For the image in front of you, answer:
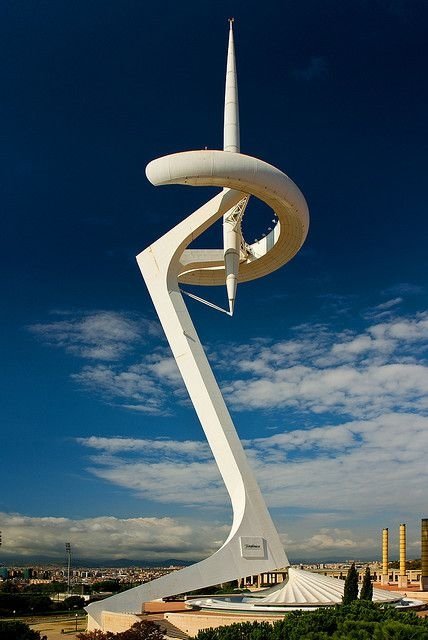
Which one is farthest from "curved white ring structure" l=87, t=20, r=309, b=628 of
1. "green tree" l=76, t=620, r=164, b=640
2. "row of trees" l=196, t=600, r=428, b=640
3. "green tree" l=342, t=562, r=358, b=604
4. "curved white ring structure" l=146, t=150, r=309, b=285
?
"row of trees" l=196, t=600, r=428, b=640

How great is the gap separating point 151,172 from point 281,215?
20.4ft

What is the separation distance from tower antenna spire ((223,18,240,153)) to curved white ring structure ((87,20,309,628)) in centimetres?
6

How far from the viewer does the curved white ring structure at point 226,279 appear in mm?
25125

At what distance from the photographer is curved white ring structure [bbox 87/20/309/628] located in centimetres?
2512

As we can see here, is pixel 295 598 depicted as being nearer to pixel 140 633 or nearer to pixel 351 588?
pixel 351 588

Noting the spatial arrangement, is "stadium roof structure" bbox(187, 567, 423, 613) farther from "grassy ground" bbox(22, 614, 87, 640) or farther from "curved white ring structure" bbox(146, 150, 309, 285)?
"grassy ground" bbox(22, 614, 87, 640)

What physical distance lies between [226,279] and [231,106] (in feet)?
26.4

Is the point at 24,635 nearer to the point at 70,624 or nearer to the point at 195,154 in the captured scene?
the point at 70,624

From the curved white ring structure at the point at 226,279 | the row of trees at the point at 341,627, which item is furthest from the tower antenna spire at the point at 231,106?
the row of trees at the point at 341,627

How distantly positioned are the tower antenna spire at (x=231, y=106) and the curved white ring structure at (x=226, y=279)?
0.06 meters

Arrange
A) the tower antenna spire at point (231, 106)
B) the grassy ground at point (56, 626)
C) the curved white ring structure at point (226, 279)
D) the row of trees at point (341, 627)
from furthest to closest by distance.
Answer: the grassy ground at point (56, 626) → the tower antenna spire at point (231, 106) → the curved white ring structure at point (226, 279) → the row of trees at point (341, 627)

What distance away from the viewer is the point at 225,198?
2853 cm

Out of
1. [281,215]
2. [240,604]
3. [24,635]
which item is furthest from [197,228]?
[24,635]

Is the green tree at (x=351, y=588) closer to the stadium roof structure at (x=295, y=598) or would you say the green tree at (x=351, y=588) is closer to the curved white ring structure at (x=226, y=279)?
the stadium roof structure at (x=295, y=598)
